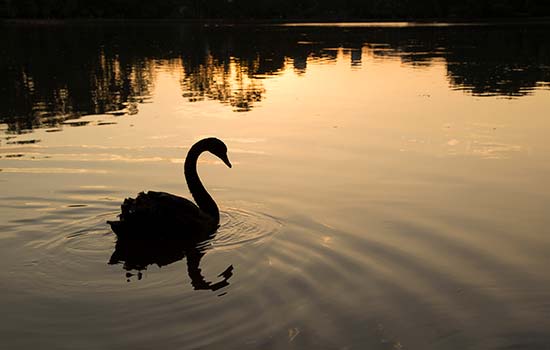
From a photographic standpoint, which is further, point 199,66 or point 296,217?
point 199,66

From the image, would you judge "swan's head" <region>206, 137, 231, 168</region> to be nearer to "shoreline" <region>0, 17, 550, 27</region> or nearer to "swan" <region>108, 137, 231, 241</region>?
"swan" <region>108, 137, 231, 241</region>

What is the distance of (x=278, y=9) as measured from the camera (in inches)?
2832

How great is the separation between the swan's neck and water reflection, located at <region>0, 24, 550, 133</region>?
18.9 ft

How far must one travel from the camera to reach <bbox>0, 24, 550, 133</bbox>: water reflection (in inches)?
593

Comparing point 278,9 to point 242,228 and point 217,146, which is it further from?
point 242,228

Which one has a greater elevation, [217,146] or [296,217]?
[217,146]

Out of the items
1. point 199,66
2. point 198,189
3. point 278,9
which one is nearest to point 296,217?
point 198,189

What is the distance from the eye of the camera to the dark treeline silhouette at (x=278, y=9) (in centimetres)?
6256

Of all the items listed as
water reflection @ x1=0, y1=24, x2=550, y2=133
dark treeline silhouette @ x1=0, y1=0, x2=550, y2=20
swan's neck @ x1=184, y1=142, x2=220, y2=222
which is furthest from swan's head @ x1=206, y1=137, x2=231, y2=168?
dark treeline silhouette @ x1=0, y1=0, x2=550, y2=20

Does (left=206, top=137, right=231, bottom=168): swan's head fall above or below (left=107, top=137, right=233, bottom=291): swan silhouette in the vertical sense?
above

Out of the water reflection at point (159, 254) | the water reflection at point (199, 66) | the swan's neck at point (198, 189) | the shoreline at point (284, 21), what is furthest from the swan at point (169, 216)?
the shoreline at point (284, 21)

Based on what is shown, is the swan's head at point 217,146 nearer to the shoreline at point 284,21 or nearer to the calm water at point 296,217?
the calm water at point 296,217

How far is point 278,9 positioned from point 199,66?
166 ft

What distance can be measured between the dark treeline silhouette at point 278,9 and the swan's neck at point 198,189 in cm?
5847
